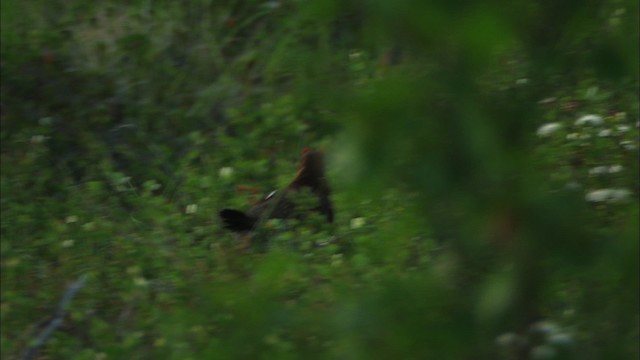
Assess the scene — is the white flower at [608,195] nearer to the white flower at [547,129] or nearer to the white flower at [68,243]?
the white flower at [547,129]

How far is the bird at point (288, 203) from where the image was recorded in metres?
4.18

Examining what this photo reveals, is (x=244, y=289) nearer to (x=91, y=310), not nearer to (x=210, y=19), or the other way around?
(x=91, y=310)

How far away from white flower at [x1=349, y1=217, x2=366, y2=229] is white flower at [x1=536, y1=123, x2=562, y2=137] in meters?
1.29

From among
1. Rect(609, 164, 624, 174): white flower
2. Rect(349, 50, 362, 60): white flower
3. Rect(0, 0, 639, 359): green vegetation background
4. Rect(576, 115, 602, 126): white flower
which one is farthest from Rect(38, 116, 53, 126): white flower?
Rect(609, 164, 624, 174): white flower

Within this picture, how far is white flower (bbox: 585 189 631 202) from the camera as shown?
1726 millimetres

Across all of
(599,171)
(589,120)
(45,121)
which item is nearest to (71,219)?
(45,121)

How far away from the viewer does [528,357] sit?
178 centimetres

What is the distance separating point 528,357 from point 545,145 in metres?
0.31

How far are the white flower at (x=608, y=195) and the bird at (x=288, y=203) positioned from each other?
2.31 metres

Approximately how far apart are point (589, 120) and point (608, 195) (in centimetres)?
172

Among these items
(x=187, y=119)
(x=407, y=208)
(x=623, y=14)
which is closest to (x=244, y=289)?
(x=407, y=208)

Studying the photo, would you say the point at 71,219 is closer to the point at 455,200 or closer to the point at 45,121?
the point at 45,121

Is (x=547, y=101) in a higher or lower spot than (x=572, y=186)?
higher

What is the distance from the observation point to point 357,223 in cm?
362
